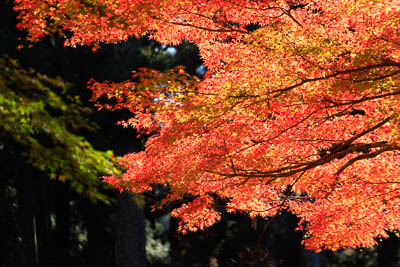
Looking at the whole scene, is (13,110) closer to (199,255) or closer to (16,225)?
(16,225)

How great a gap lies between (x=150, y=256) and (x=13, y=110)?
53.0ft

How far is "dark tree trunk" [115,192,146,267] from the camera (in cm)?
1322

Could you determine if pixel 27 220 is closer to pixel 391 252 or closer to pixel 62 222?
pixel 62 222

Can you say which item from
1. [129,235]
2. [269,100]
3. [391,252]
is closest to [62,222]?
[129,235]

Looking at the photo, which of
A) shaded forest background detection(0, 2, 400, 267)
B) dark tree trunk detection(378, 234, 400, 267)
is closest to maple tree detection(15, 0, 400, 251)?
shaded forest background detection(0, 2, 400, 267)

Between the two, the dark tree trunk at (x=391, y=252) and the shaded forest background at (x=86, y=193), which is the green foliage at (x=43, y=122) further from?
the dark tree trunk at (x=391, y=252)

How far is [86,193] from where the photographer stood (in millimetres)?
7164

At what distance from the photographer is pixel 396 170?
7.57 meters

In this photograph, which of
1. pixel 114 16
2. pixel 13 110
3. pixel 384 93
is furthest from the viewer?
pixel 114 16

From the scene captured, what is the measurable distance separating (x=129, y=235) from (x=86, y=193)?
6468 millimetres

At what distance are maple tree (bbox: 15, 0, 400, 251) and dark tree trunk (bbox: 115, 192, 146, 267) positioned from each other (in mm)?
4957

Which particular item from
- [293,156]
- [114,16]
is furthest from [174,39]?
[293,156]

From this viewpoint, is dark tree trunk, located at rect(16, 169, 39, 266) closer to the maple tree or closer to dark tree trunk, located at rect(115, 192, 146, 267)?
dark tree trunk, located at rect(115, 192, 146, 267)

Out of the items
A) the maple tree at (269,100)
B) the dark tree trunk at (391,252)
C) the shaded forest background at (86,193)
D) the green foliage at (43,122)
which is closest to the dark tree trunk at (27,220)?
the shaded forest background at (86,193)
